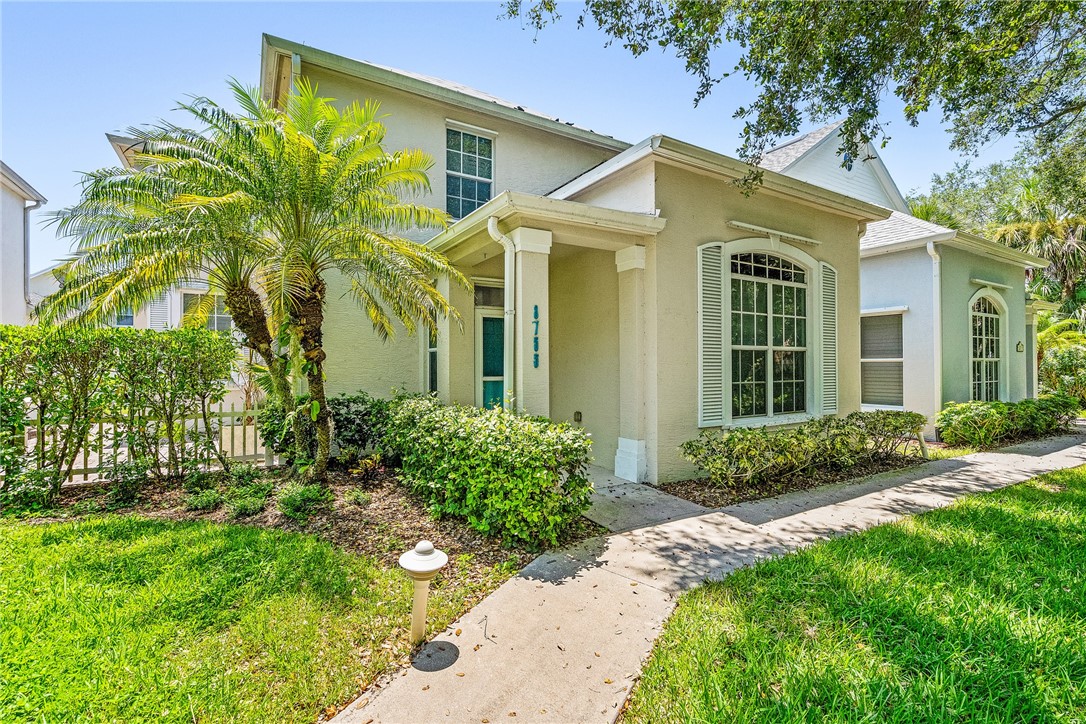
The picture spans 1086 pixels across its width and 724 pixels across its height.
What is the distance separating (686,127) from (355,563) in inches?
322

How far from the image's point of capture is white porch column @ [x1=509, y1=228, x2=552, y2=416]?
6.05m

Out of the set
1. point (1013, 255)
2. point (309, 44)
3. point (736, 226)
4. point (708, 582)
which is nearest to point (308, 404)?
point (708, 582)

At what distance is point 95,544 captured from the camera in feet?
14.3

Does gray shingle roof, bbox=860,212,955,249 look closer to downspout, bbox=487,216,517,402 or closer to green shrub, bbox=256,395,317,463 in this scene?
downspout, bbox=487,216,517,402

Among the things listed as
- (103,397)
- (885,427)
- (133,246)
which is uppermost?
(133,246)

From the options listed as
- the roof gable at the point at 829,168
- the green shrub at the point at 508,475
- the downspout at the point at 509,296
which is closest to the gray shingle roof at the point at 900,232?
the roof gable at the point at 829,168

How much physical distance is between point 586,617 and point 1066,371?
20.7 m

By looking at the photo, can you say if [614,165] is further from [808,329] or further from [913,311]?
[913,311]

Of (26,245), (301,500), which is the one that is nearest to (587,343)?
(301,500)

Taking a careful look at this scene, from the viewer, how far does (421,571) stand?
9.41 feet

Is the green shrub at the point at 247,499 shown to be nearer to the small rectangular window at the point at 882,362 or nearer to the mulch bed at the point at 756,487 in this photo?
the mulch bed at the point at 756,487

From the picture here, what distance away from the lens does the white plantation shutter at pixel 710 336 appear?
23.2ft

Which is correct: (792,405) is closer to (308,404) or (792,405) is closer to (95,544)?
(308,404)

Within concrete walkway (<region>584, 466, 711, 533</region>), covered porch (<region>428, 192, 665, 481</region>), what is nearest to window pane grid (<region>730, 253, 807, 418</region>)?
covered porch (<region>428, 192, 665, 481</region>)
